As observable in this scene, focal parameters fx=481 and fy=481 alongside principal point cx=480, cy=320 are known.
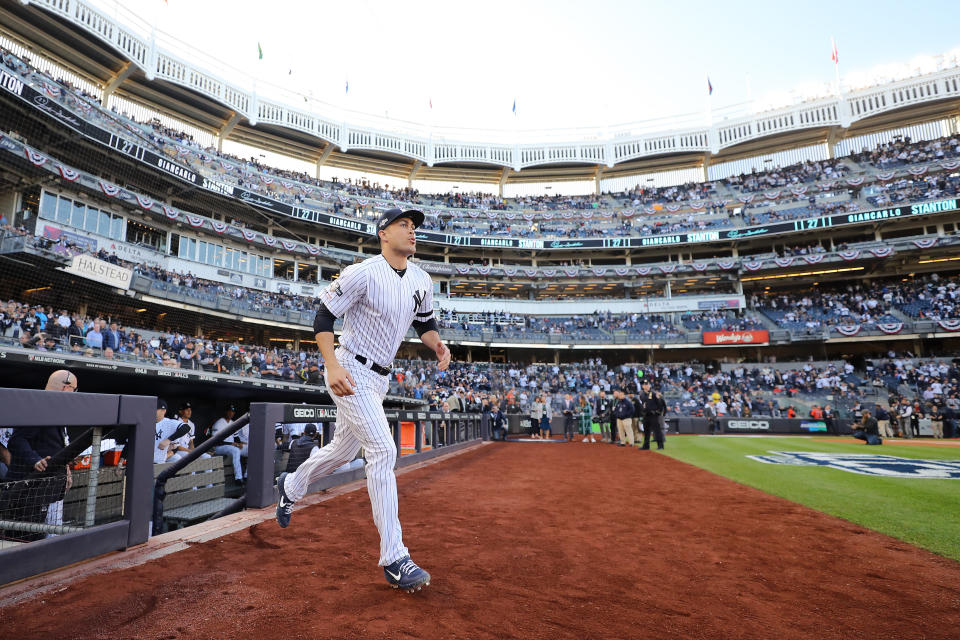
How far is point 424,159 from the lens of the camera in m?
44.7

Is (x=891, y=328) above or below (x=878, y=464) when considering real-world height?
above

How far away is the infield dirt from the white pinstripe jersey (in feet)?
4.35

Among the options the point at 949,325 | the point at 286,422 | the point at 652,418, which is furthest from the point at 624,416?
the point at 949,325

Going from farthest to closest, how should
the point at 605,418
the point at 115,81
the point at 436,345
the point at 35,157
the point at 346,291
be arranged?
the point at 115,81, the point at 35,157, the point at 605,418, the point at 436,345, the point at 346,291

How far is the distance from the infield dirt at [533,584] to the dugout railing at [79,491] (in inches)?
14.0

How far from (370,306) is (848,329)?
3816cm

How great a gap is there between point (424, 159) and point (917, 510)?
44363mm

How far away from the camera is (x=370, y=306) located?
300 centimetres

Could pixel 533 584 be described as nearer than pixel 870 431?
Yes

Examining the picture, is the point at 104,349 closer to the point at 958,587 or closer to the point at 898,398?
the point at 958,587

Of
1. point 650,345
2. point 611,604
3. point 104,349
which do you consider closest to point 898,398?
point 650,345

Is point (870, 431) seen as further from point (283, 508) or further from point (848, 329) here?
point (848, 329)

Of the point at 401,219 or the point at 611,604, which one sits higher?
the point at 401,219

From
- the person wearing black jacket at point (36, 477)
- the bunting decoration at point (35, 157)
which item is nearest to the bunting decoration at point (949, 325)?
the person wearing black jacket at point (36, 477)
